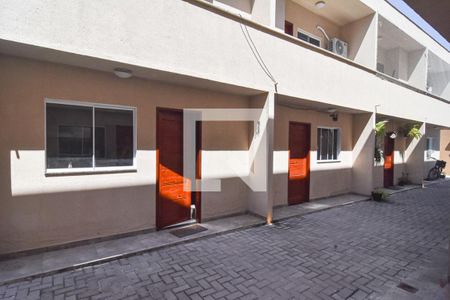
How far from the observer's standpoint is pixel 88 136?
4.59 m

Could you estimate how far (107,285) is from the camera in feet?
11.3

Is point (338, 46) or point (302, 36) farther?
point (338, 46)

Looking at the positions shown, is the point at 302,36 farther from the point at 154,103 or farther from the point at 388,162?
the point at 388,162

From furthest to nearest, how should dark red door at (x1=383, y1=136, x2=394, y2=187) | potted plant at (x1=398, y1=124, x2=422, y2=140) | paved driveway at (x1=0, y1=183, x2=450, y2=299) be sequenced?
potted plant at (x1=398, y1=124, x2=422, y2=140) → dark red door at (x1=383, y1=136, x2=394, y2=187) → paved driveway at (x1=0, y1=183, x2=450, y2=299)

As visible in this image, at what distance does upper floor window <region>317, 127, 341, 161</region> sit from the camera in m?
8.95

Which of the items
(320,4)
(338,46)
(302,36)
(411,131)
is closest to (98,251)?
(302,36)

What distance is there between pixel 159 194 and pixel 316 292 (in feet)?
11.5

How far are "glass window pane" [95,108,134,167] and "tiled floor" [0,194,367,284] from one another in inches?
59.8

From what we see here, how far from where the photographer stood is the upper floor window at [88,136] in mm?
4281

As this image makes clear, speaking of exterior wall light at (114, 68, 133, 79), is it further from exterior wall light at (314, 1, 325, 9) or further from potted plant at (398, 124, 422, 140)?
potted plant at (398, 124, 422, 140)

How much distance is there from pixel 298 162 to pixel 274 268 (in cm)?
475

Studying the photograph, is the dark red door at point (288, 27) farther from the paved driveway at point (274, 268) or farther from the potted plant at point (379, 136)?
the paved driveway at point (274, 268)

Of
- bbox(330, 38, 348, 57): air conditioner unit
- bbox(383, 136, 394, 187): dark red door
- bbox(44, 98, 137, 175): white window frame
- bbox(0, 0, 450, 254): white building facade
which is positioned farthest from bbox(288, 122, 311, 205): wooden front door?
bbox(383, 136, 394, 187): dark red door

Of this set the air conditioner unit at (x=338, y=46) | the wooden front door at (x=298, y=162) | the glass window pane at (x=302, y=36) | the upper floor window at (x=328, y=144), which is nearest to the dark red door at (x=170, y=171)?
the wooden front door at (x=298, y=162)
